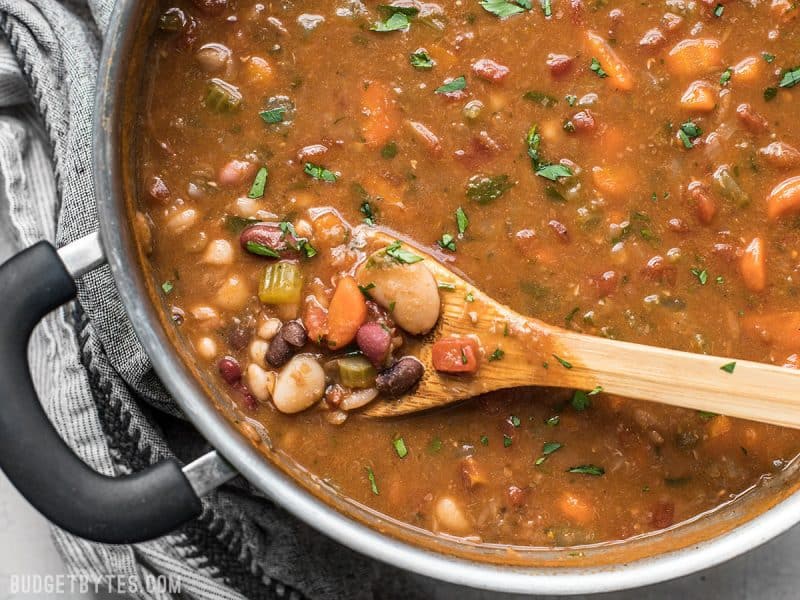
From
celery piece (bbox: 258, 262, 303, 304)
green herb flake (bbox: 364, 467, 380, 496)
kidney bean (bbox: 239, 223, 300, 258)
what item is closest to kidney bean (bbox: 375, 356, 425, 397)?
green herb flake (bbox: 364, 467, 380, 496)

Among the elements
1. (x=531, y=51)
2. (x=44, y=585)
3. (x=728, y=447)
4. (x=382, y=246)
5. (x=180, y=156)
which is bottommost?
(x=44, y=585)

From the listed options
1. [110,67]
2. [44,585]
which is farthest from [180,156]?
[44,585]

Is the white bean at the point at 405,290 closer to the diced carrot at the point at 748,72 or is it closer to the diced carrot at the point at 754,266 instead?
the diced carrot at the point at 754,266

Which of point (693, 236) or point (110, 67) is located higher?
point (110, 67)

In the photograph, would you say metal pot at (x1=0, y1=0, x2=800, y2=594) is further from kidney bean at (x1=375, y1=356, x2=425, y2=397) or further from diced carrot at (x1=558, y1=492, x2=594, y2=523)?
kidney bean at (x1=375, y1=356, x2=425, y2=397)

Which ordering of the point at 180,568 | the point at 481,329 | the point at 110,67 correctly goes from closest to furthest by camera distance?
1. the point at 110,67
2. the point at 481,329
3. the point at 180,568

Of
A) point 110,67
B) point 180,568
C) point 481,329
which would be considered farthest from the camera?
point 180,568

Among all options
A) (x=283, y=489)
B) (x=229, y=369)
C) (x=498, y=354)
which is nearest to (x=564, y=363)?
(x=498, y=354)

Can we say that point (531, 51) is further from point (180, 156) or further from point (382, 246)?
point (180, 156)
